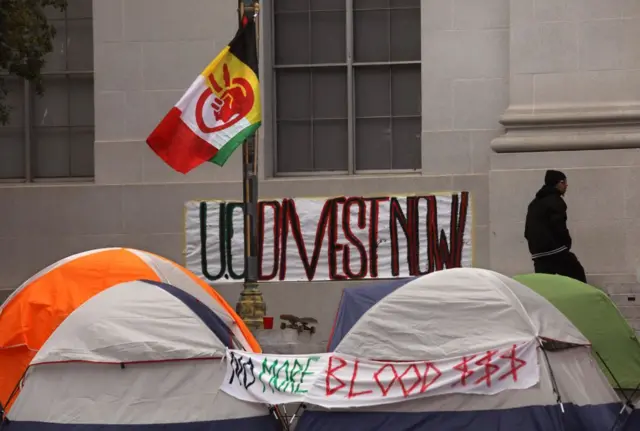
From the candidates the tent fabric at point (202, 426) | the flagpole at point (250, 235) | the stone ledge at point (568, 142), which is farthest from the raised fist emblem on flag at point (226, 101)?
the tent fabric at point (202, 426)

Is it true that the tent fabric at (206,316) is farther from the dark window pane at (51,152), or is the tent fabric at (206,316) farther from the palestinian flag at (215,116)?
the dark window pane at (51,152)

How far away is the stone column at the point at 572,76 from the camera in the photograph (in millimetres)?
16328

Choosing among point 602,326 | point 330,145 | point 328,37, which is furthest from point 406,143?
point 602,326

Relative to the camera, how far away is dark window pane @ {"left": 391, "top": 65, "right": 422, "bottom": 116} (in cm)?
1762

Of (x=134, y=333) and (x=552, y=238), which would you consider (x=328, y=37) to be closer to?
(x=552, y=238)

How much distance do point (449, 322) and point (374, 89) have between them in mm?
8458

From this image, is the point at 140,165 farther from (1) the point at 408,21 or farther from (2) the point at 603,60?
(2) the point at 603,60

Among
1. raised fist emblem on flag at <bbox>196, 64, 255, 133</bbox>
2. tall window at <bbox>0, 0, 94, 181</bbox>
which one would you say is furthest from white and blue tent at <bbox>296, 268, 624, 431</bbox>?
tall window at <bbox>0, 0, 94, 181</bbox>

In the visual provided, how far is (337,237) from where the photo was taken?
17141 mm

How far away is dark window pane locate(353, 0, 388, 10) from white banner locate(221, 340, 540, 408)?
8.82 metres

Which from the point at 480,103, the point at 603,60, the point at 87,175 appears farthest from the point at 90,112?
the point at 603,60

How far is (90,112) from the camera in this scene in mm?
18453

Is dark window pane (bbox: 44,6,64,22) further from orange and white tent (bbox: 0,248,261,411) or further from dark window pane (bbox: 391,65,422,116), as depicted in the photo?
orange and white tent (bbox: 0,248,261,411)

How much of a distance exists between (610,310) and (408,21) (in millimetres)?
7477
